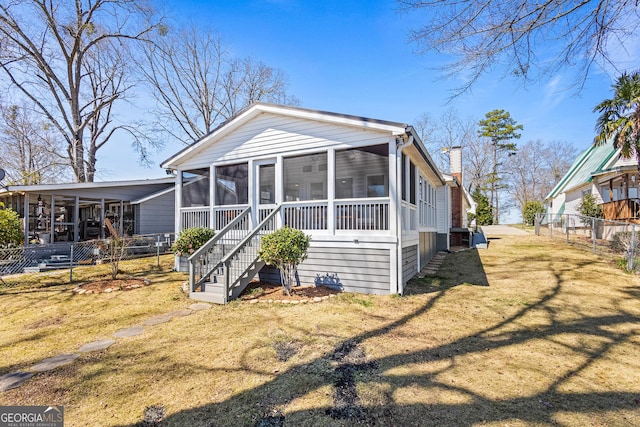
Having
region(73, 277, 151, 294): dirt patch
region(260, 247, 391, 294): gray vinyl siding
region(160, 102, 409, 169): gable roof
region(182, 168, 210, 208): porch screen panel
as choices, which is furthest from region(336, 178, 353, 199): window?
region(73, 277, 151, 294): dirt patch

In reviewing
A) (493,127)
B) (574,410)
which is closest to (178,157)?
(574,410)

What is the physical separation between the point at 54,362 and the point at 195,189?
22.5ft

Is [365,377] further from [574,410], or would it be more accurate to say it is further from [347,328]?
[574,410]

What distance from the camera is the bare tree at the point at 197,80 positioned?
22281 mm

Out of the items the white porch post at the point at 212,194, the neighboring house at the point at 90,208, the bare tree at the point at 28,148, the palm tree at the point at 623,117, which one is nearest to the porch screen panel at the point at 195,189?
the white porch post at the point at 212,194

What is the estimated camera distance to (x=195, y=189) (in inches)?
395

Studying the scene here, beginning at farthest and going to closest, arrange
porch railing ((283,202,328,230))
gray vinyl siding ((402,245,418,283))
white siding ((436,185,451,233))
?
white siding ((436,185,451,233)) < porch railing ((283,202,328,230)) < gray vinyl siding ((402,245,418,283))

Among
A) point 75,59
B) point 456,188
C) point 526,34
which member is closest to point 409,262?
point 526,34

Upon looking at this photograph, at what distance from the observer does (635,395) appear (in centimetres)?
294

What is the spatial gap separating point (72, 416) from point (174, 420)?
0.98m

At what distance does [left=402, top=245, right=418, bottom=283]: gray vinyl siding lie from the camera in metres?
7.21

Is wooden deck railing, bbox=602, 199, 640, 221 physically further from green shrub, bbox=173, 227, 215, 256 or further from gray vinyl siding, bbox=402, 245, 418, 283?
green shrub, bbox=173, 227, 215, 256

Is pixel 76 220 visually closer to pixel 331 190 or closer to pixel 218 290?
pixel 218 290

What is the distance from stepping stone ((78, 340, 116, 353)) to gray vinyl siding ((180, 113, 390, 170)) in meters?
5.50
